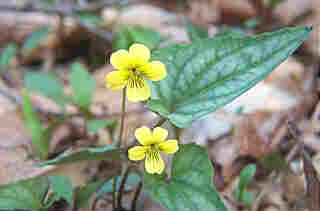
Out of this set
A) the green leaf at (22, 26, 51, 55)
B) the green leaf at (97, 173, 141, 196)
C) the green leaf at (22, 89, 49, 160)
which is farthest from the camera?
the green leaf at (22, 26, 51, 55)

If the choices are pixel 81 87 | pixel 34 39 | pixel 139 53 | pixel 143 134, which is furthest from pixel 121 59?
pixel 34 39

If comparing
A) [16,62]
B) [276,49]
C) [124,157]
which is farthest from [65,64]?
[276,49]

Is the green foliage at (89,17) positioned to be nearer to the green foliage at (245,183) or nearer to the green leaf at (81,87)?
the green leaf at (81,87)

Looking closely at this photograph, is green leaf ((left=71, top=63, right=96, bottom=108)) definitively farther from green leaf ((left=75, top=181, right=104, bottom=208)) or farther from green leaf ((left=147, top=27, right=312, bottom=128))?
green leaf ((left=147, top=27, right=312, bottom=128))

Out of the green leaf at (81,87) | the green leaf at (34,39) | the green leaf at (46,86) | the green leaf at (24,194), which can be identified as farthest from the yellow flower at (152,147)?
the green leaf at (34,39)

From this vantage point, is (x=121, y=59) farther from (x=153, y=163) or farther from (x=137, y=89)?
(x=153, y=163)

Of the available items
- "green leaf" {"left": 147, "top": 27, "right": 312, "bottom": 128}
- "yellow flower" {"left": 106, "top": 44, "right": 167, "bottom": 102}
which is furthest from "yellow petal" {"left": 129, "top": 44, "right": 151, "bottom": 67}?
"green leaf" {"left": 147, "top": 27, "right": 312, "bottom": 128}

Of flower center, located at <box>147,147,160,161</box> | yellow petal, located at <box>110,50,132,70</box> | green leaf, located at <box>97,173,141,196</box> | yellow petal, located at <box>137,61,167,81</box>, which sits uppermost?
yellow petal, located at <box>110,50,132,70</box>

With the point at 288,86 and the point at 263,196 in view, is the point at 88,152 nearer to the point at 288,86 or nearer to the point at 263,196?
the point at 263,196
